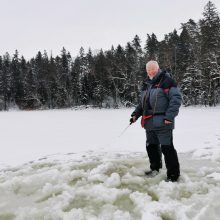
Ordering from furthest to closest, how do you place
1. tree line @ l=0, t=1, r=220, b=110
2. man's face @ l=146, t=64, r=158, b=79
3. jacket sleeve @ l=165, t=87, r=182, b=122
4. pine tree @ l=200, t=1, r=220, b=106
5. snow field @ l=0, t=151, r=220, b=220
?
tree line @ l=0, t=1, r=220, b=110 → pine tree @ l=200, t=1, r=220, b=106 → man's face @ l=146, t=64, r=158, b=79 → jacket sleeve @ l=165, t=87, r=182, b=122 → snow field @ l=0, t=151, r=220, b=220

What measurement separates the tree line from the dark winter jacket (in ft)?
76.8

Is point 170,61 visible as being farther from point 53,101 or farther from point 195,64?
point 53,101

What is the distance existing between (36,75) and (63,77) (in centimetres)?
826

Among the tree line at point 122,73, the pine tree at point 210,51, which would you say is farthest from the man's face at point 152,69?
the pine tree at point 210,51

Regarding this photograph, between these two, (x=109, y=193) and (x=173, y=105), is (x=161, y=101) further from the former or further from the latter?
(x=109, y=193)

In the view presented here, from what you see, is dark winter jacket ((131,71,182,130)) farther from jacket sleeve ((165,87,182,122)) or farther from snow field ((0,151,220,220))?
snow field ((0,151,220,220))

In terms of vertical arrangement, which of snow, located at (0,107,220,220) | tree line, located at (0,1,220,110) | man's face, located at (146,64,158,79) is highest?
tree line, located at (0,1,220,110)

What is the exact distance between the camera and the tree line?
41.2 m

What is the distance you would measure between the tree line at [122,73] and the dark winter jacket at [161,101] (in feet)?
76.8

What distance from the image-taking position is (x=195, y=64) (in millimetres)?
43344

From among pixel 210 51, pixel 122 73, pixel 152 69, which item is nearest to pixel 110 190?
pixel 152 69

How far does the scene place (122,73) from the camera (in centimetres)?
5403

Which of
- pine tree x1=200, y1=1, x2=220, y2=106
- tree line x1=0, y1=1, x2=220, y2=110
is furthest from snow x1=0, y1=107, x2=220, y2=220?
pine tree x1=200, y1=1, x2=220, y2=106

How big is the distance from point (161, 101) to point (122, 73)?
49292 millimetres
